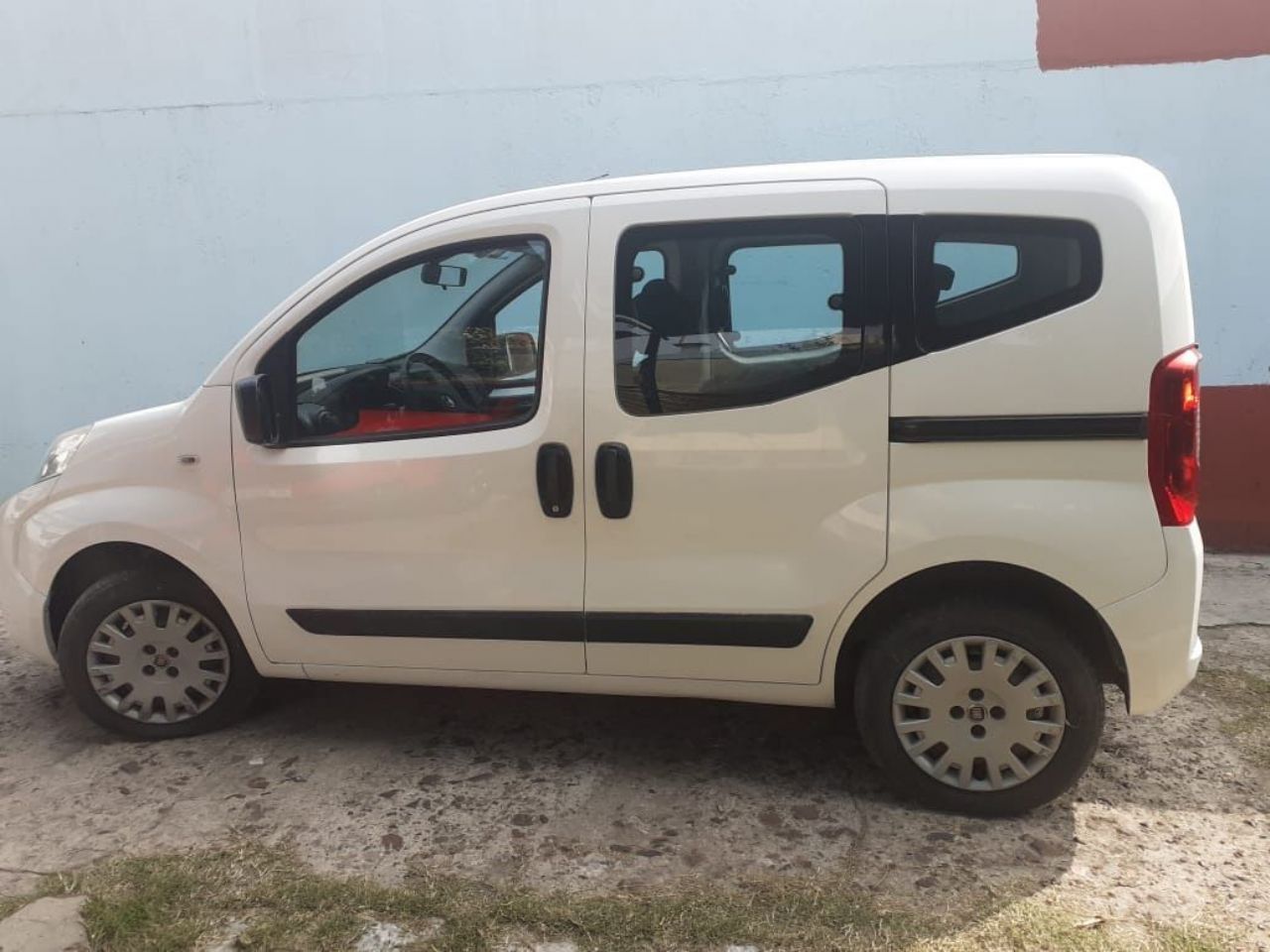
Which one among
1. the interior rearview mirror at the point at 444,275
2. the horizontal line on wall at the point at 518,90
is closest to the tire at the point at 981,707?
the interior rearview mirror at the point at 444,275

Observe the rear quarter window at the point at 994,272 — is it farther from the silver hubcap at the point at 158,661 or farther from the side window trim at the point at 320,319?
the silver hubcap at the point at 158,661

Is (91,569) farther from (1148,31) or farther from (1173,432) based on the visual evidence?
(1148,31)

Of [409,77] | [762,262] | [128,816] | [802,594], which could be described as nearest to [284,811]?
[128,816]

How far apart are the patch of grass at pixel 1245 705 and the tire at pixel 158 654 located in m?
3.47

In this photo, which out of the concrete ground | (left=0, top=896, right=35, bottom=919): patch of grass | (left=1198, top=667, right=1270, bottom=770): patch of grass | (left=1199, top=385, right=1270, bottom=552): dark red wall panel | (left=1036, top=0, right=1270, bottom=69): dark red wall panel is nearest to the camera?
(left=0, top=896, right=35, bottom=919): patch of grass

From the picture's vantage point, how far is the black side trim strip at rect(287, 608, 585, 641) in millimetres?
2883

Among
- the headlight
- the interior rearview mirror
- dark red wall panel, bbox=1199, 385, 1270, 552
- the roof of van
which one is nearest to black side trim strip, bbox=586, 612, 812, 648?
the interior rearview mirror

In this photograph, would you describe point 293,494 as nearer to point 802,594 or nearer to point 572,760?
point 572,760

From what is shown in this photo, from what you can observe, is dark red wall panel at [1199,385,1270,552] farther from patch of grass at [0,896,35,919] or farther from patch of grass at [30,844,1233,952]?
patch of grass at [0,896,35,919]

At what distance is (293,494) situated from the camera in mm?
3025

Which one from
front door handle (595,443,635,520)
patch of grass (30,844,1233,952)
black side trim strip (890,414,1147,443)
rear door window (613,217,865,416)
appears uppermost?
rear door window (613,217,865,416)

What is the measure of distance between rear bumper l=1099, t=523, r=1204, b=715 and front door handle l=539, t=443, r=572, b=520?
1530mm

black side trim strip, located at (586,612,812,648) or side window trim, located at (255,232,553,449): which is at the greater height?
side window trim, located at (255,232,553,449)

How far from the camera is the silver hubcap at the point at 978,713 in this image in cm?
265
